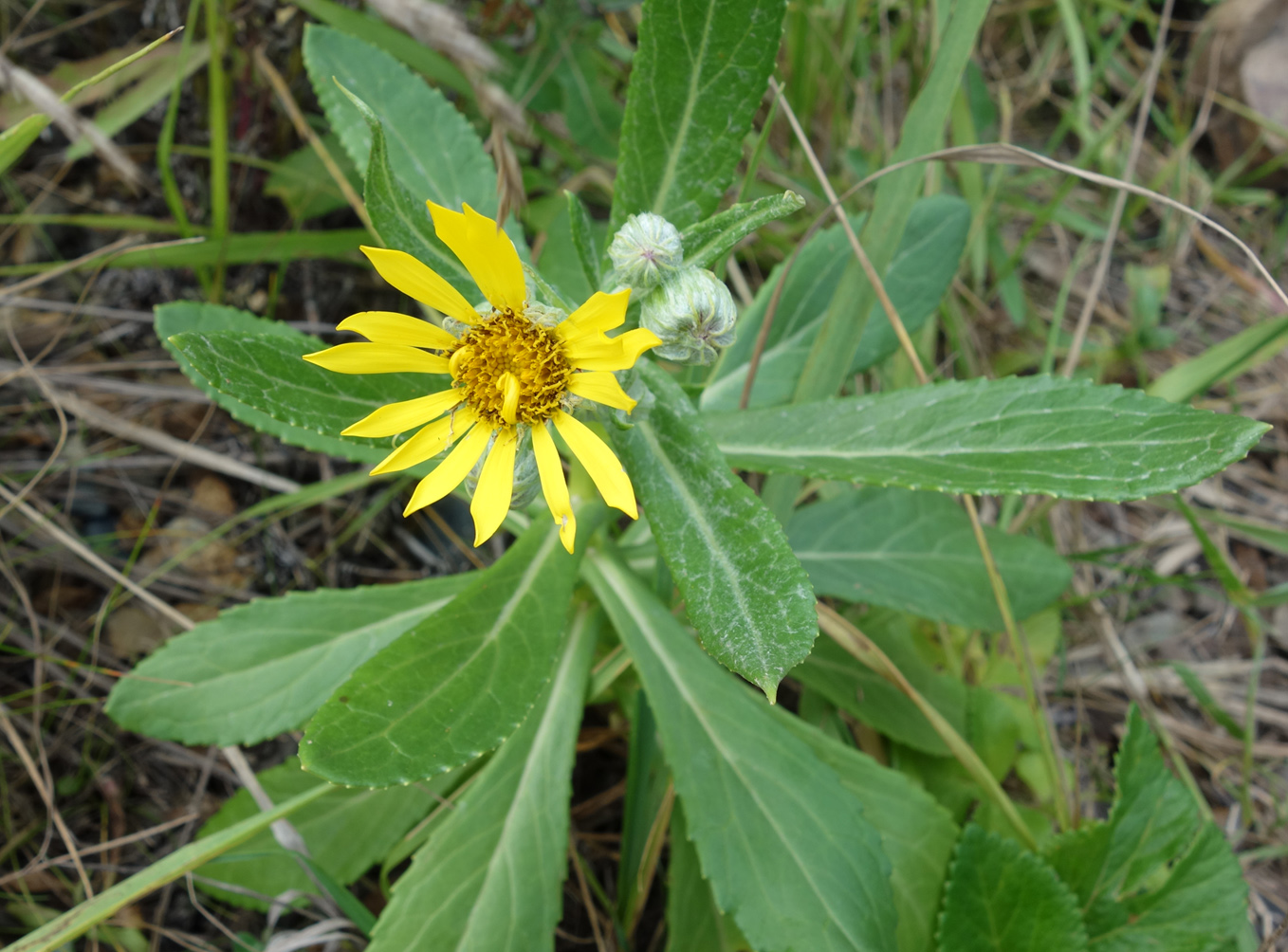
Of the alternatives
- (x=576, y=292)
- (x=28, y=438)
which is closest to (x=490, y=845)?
(x=576, y=292)

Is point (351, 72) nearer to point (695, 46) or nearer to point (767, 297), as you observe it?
point (695, 46)

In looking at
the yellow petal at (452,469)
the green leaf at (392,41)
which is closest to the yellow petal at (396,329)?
the yellow petal at (452,469)

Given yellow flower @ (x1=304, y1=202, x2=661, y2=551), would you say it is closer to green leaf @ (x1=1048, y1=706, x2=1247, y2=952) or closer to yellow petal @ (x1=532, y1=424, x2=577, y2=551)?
yellow petal @ (x1=532, y1=424, x2=577, y2=551)

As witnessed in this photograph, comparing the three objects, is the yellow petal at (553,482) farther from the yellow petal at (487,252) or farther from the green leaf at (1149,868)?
the green leaf at (1149,868)

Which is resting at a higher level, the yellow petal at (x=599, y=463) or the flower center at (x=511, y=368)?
the flower center at (x=511, y=368)

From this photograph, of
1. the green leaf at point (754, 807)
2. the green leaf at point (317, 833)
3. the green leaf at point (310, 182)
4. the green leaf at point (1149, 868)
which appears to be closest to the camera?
the green leaf at point (754, 807)

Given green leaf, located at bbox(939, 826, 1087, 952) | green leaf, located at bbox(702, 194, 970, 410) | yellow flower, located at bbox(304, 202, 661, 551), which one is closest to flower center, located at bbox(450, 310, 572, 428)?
yellow flower, located at bbox(304, 202, 661, 551)
